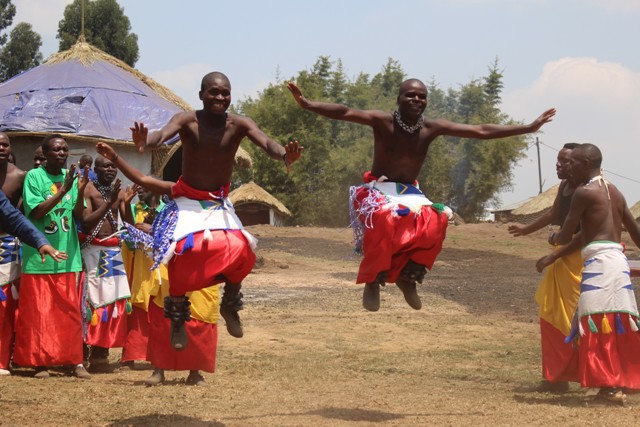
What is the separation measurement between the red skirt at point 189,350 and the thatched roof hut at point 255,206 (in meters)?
30.3

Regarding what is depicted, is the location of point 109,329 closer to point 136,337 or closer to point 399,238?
point 136,337

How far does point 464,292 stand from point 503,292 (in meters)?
0.88

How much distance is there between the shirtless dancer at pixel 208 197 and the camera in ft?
21.6

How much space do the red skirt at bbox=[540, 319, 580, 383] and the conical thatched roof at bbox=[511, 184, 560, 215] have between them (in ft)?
118

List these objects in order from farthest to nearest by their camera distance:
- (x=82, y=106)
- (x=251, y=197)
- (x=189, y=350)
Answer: (x=251, y=197), (x=82, y=106), (x=189, y=350)

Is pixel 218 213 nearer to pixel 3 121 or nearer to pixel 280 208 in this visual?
pixel 3 121

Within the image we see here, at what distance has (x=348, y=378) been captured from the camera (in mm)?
9234

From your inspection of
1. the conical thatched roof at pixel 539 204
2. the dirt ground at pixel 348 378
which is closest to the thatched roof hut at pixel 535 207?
A: the conical thatched roof at pixel 539 204

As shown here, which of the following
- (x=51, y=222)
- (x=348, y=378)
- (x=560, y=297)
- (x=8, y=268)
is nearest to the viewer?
(x=560, y=297)

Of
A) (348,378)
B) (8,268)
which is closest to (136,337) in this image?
(8,268)

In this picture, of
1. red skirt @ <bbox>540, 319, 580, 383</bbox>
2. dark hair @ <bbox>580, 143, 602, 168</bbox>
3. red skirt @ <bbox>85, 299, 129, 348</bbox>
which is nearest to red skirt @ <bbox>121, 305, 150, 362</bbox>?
red skirt @ <bbox>85, 299, 129, 348</bbox>

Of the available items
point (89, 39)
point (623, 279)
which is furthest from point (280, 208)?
point (623, 279)

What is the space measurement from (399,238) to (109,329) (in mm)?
3777

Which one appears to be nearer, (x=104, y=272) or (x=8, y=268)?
(x=8, y=268)
